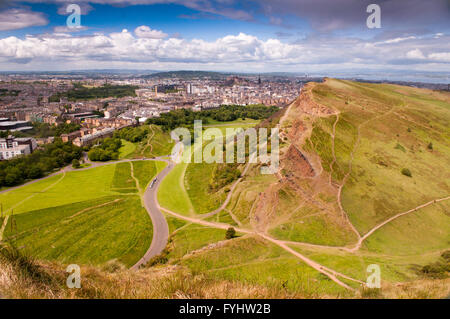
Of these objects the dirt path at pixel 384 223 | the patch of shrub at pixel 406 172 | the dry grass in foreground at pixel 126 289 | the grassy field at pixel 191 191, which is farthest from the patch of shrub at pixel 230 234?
the patch of shrub at pixel 406 172

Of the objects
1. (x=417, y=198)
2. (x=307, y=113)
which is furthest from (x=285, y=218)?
(x=307, y=113)

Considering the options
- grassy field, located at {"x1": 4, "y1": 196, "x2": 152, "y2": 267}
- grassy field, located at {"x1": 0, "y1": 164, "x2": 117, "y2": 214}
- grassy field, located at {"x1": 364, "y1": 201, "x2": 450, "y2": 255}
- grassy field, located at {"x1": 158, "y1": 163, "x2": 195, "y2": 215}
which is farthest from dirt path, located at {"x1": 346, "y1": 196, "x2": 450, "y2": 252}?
grassy field, located at {"x1": 0, "y1": 164, "x2": 117, "y2": 214}

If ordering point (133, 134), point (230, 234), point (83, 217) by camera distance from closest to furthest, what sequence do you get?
point (230, 234), point (83, 217), point (133, 134)

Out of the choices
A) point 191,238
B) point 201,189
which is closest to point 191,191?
point 201,189

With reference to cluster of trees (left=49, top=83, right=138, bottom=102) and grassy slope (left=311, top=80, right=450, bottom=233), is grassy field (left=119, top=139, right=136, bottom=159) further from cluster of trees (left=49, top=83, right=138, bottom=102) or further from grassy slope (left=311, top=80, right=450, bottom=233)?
cluster of trees (left=49, top=83, right=138, bottom=102)

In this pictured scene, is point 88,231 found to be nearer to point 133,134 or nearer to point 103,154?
point 103,154
